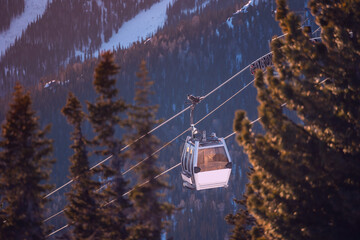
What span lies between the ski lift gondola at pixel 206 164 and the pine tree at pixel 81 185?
13.7 feet

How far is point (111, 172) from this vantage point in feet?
59.1

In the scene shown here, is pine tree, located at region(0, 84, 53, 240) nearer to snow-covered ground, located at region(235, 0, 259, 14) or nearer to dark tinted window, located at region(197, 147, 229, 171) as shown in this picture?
dark tinted window, located at region(197, 147, 229, 171)

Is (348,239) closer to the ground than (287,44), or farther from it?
closer to the ground

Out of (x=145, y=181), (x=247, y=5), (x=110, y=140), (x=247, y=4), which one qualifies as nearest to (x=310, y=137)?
(x=145, y=181)

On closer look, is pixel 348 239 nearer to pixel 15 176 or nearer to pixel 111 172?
pixel 111 172

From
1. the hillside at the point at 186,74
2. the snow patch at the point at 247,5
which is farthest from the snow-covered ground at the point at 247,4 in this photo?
the hillside at the point at 186,74

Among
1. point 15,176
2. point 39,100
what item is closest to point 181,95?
point 39,100

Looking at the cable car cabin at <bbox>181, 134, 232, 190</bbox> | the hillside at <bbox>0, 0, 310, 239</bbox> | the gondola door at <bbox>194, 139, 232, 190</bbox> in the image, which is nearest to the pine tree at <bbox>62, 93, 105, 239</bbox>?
the cable car cabin at <bbox>181, 134, 232, 190</bbox>

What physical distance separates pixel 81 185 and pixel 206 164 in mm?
5291

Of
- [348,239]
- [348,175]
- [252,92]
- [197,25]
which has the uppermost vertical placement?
[197,25]

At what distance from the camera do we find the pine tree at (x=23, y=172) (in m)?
18.1

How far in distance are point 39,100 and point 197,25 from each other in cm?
6943

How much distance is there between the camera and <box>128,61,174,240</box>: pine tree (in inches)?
678

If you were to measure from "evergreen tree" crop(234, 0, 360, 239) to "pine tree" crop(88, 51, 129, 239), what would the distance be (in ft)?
18.9
